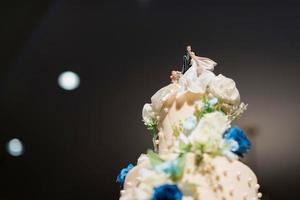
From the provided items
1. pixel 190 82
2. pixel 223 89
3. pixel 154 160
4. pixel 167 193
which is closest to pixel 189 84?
pixel 190 82

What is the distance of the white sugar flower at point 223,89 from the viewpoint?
64.3 inches

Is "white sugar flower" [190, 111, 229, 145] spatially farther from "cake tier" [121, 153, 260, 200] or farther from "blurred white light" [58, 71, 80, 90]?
"blurred white light" [58, 71, 80, 90]

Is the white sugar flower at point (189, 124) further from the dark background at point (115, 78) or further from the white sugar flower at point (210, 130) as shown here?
the dark background at point (115, 78)

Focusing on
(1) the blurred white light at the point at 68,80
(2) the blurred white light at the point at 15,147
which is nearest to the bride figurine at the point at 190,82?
(1) the blurred white light at the point at 68,80

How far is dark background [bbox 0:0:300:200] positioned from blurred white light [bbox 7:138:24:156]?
35mm

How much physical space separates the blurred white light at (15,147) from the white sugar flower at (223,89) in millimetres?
1687

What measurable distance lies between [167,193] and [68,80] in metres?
1.73

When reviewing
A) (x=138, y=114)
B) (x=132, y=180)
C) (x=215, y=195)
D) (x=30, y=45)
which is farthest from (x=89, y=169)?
(x=215, y=195)

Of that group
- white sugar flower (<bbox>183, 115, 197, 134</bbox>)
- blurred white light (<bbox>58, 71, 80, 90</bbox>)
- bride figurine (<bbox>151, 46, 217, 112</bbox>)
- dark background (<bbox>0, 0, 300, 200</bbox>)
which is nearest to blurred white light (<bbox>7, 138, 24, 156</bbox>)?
dark background (<bbox>0, 0, 300, 200</bbox>)

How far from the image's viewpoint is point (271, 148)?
2768mm

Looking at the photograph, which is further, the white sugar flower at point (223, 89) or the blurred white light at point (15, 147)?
the blurred white light at point (15, 147)

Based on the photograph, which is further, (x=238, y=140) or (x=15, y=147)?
(x=15, y=147)

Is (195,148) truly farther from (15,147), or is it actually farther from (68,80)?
(15,147)

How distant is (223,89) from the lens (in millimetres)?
1640
